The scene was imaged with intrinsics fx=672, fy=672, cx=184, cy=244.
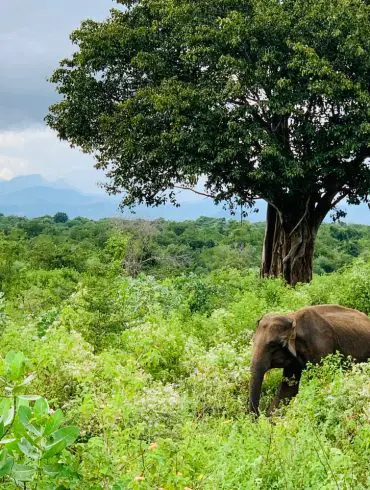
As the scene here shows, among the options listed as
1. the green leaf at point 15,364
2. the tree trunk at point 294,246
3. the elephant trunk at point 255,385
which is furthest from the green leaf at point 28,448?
the tree trunk at point 294,246

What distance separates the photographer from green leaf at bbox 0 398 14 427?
287 cm

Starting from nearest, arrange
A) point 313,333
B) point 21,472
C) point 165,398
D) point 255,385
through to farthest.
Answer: point 21,472, point 165,398, point 255,385, point 313,333

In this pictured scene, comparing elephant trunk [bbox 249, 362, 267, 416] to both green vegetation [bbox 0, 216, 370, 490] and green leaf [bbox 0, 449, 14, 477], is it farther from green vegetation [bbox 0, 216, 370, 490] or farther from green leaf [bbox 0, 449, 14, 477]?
green leaf [bbox 0, 449, 14, 477]

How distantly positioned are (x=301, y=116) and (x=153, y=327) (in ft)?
32.9

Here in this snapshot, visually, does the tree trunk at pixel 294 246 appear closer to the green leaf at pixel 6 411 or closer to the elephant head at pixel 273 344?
the elephant head at pixel 273 344

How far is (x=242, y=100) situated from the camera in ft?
61.5

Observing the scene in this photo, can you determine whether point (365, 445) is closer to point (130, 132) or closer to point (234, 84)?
point (234, 84)

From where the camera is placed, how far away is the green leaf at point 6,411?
2.87 m

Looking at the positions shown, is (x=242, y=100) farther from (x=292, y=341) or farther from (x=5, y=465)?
(x=5, y=465)

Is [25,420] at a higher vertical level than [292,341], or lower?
higher

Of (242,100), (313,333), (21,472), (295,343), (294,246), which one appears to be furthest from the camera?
(294,246)

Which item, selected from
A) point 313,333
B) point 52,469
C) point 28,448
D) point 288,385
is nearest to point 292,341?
point 313,333

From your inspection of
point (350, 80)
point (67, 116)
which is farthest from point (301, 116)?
point (67, 116)

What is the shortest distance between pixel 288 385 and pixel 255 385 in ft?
2.28
